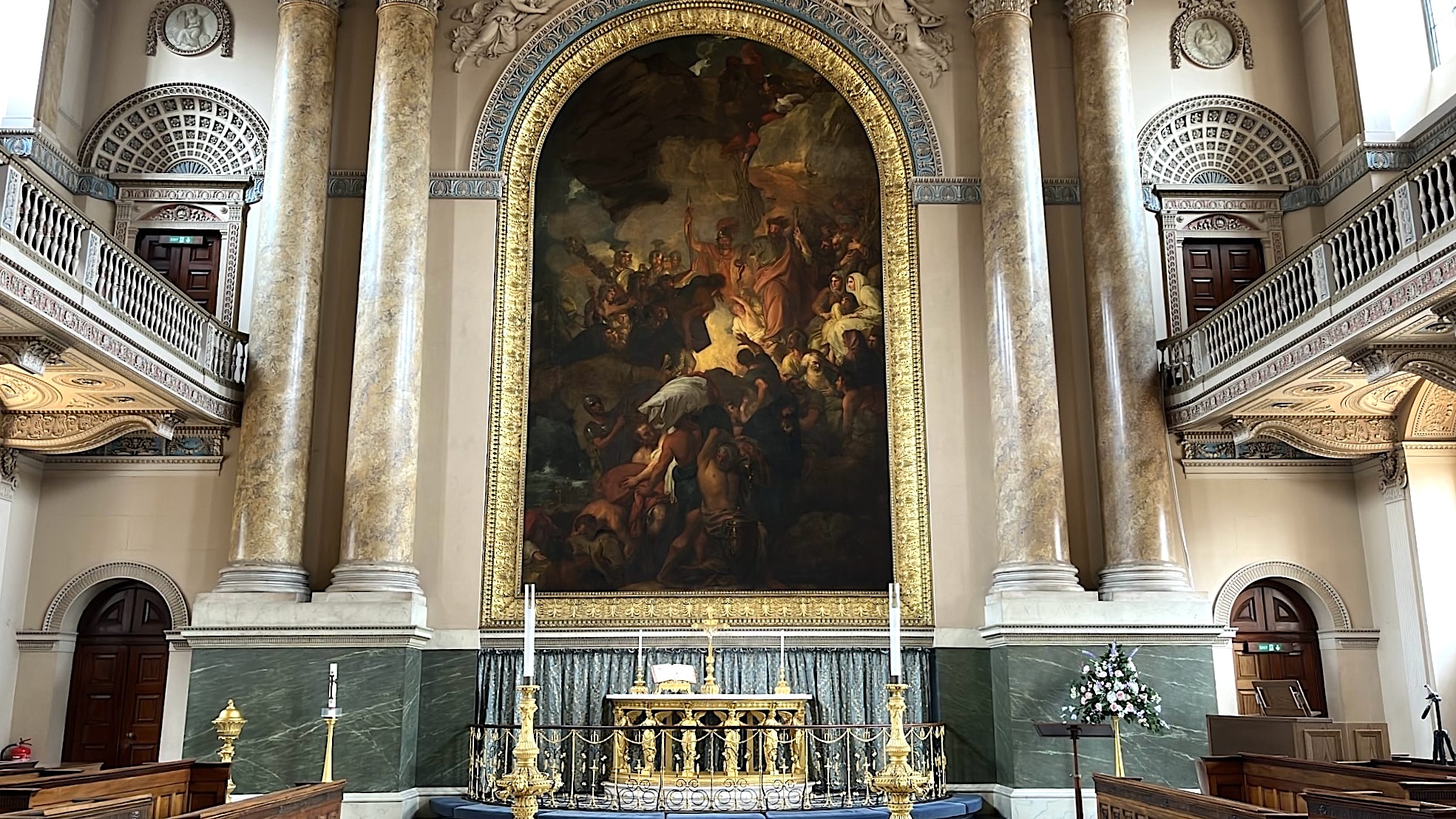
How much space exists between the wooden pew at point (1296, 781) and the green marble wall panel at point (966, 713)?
12.4ft

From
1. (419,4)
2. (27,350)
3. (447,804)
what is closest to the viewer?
(27,350)

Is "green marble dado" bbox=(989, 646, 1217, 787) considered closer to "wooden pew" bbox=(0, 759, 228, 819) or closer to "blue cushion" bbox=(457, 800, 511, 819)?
"blue cushion" bbox=(457, 800, 511, 819)

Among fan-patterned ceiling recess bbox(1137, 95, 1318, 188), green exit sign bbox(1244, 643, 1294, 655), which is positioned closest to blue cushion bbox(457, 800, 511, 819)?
green exit sign bbox(1244, 643, 1294, 655)

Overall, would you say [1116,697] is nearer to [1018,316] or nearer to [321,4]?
[1018,316]

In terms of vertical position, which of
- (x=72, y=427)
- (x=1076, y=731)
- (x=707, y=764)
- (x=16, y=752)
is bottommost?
(x=707, y=764)

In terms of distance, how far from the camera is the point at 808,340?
16.3m

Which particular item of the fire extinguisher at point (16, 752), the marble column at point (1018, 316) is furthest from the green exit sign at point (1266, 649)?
the fire extinguisher at point (16, 752)

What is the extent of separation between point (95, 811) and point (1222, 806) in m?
6.64

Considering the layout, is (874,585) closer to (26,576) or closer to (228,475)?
(228,475)

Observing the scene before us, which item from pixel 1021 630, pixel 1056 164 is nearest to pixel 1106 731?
pixel 1021 630

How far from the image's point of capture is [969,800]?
13.7 metres

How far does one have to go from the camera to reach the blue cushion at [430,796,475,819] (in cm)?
1332

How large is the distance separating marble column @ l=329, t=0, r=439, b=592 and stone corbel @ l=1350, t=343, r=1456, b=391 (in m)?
9.99

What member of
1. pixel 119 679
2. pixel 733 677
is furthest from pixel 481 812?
pixel 119 679
